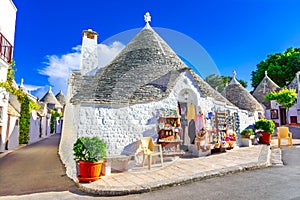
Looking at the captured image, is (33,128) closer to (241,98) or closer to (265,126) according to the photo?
(241,98)

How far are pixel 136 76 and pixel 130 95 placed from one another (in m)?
1.27

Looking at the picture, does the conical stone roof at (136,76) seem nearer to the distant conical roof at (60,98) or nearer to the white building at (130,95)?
the white building at (130,95)

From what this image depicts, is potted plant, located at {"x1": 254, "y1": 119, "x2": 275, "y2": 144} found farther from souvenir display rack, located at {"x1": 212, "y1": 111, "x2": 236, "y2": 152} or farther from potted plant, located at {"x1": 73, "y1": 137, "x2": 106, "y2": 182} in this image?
potted plant, located at {"x1": 73, "y1": 137, "x2": 106, "y2": 182}

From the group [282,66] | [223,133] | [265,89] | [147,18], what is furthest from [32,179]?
[282,66]

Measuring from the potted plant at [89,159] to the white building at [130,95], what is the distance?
3.06 feet

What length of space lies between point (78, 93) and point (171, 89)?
356cm

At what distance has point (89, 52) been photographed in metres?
8.43

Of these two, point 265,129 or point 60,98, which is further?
point 60,98

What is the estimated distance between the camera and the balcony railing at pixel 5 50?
10195 mm

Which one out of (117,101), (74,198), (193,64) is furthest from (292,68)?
(74,198)

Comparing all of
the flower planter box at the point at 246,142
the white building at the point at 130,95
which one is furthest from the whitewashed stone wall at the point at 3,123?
the flower planter box at the point at 246,142

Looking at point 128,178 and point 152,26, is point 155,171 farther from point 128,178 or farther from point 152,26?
point 152,26

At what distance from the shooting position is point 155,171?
624 centimetres

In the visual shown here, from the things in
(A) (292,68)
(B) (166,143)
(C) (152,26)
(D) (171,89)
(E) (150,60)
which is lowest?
(B) (166,143)
